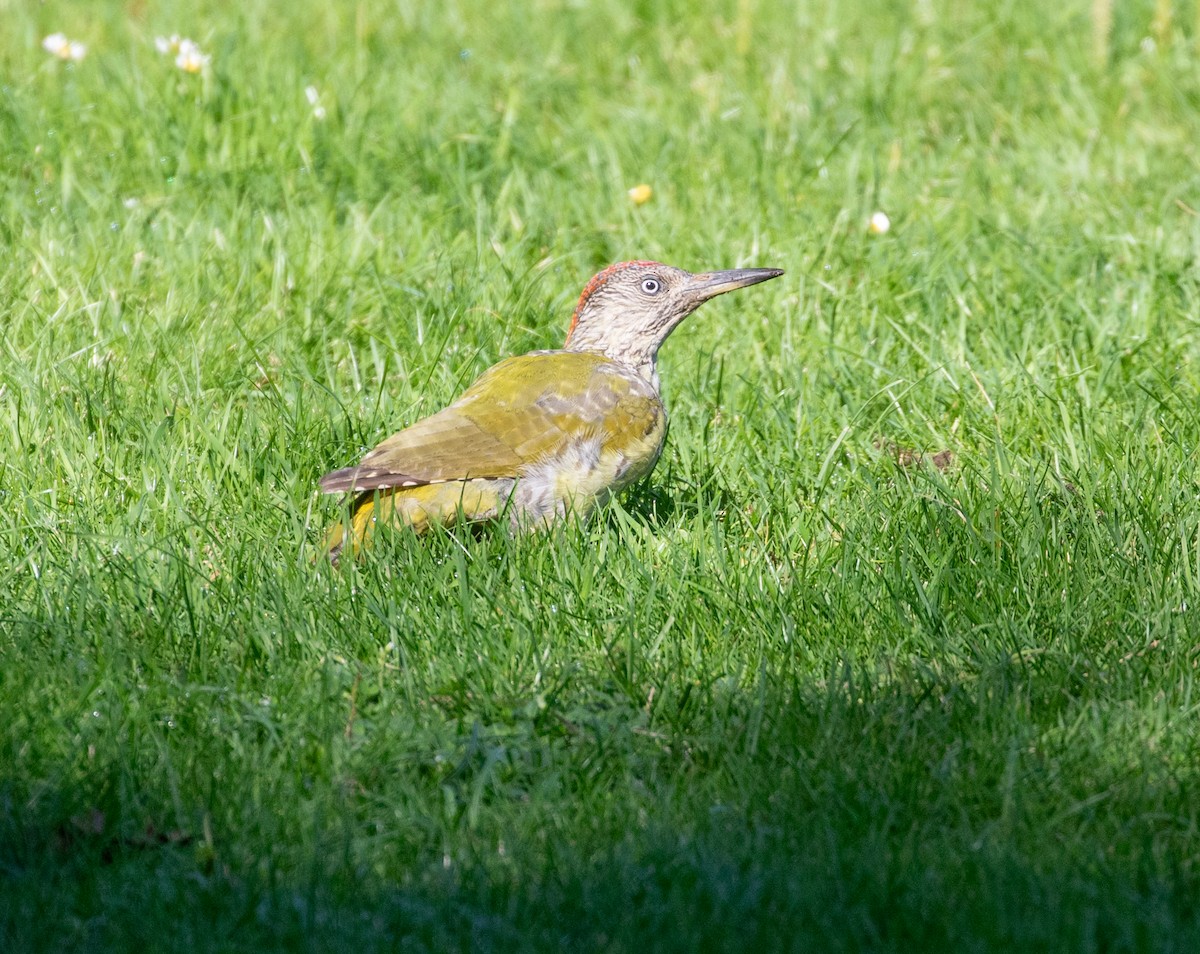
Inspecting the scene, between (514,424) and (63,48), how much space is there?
4092 mm

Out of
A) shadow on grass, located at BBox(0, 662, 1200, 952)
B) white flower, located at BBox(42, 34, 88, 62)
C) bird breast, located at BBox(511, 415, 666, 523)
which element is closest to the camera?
shadow on grass, located at BBox(0, 662, 1200, 952)

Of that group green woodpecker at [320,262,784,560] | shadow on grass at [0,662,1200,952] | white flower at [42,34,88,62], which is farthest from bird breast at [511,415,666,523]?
white flower at [42,34,88,62]

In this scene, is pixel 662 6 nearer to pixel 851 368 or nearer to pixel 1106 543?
pixel 851 368

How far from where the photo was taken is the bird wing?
4496 millimetres

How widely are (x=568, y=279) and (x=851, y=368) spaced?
1306mm

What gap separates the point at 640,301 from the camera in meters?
5.32

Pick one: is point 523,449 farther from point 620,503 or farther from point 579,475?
point 620,503

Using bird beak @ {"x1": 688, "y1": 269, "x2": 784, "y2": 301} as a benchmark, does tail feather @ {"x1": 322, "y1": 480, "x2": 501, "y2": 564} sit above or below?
below

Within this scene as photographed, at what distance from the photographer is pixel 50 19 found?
8.55 metres

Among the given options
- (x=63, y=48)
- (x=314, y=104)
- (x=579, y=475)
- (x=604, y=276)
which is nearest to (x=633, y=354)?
(x=604, y=276)

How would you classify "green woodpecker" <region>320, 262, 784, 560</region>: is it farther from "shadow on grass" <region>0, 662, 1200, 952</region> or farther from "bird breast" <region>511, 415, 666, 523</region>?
"shadow on grass" <region>0, 662, 1200, 952</region>

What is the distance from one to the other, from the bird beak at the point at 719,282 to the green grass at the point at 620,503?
42 cm

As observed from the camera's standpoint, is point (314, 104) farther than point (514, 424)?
Yes

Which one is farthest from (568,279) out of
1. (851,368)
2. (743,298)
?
(851,368)
